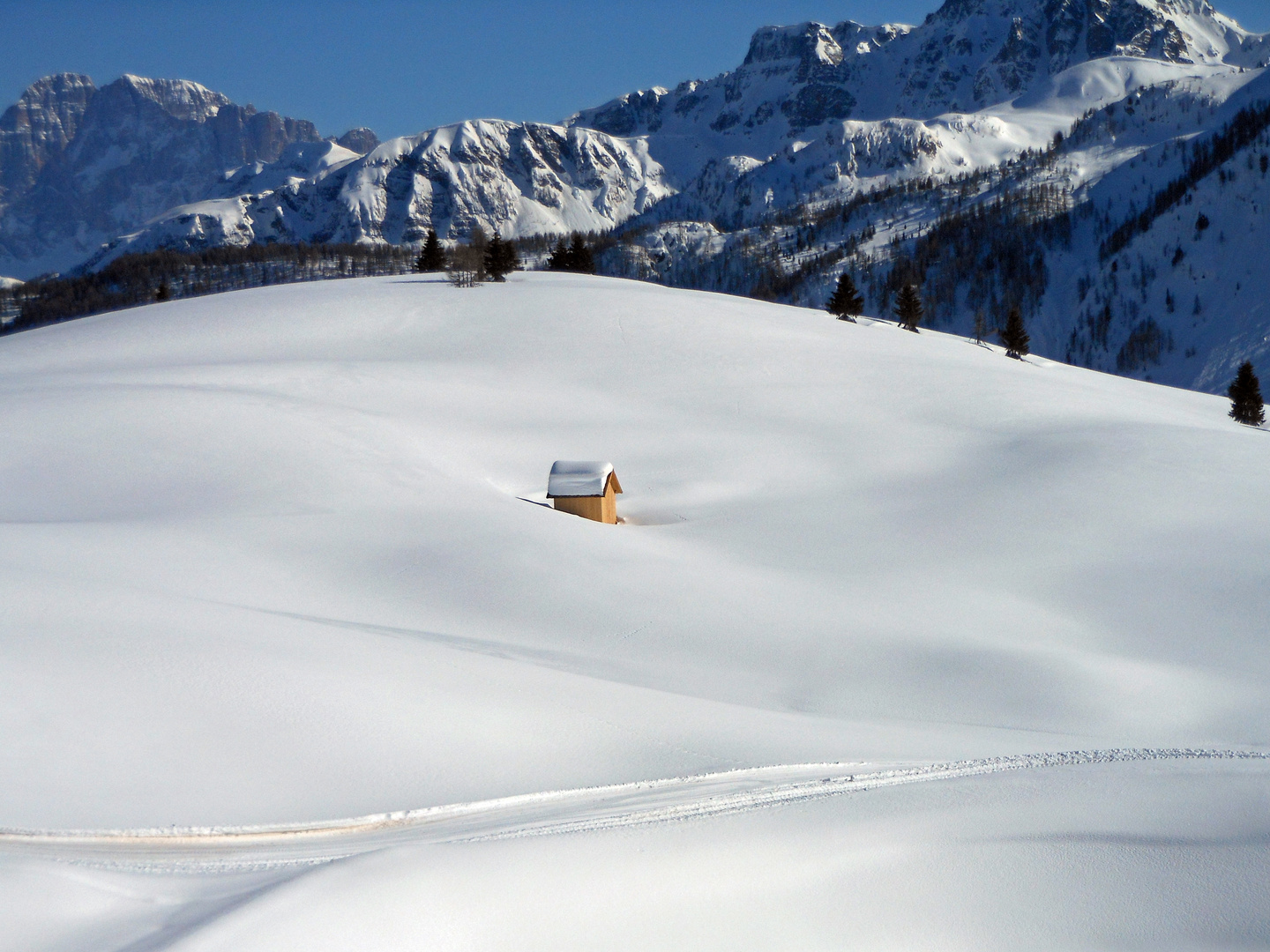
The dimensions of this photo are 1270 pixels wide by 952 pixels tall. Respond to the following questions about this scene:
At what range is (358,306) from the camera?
48.2 m

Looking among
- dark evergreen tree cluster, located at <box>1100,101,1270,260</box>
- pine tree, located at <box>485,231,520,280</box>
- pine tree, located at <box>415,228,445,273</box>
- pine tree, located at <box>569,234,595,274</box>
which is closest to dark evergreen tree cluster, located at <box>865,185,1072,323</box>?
dark evergreen tree cluster, located at <box>1100,101,1270,260</box>

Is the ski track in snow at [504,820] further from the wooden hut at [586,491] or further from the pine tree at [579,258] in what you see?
the pine tree at [579,258]

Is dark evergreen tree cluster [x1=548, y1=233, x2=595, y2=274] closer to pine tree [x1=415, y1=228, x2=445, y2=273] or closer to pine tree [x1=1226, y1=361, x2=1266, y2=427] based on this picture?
pine tree [x1=415, y1=228, x2=445, y2=273]

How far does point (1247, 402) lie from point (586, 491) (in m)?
41.2

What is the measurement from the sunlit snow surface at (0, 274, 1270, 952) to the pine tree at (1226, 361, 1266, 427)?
62.6 ft

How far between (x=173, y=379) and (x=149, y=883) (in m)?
28.1

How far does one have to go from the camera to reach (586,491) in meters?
23.9

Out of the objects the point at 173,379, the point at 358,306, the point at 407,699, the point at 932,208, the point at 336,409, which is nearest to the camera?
the point at 407,699

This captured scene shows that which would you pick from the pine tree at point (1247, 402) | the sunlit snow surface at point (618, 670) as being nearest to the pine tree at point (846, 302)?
the pine tree at point (1247, 402)

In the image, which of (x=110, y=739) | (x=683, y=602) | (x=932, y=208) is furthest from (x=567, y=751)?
(x=932, y=208)

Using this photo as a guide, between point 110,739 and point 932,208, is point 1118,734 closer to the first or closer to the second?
point 110,739

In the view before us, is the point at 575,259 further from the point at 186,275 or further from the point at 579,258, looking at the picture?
the point at 186,275

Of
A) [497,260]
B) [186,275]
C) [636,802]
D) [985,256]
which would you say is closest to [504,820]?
[636,802]

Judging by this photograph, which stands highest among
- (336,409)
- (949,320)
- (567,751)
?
(949,320)
